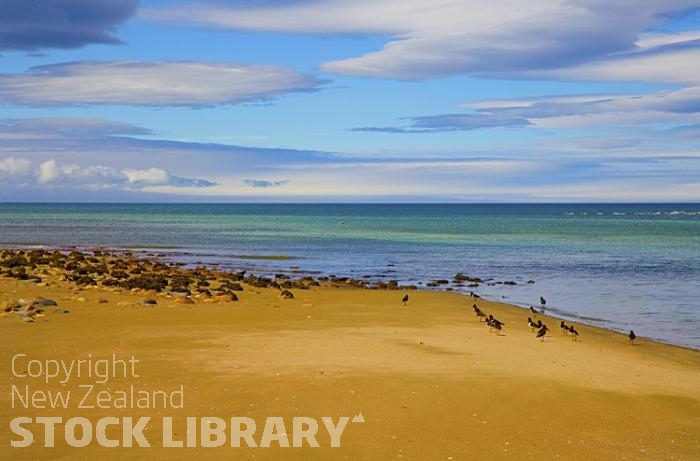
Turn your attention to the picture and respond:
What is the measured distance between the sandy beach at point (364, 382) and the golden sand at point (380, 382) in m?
0.04

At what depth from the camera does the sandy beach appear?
10.9 metres

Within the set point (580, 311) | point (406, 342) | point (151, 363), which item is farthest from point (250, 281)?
point (151, 363)

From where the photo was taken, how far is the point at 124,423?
1124 cm

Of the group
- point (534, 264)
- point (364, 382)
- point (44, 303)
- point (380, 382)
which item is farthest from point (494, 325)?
point (534, 264)

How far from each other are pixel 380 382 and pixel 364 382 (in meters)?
0.29

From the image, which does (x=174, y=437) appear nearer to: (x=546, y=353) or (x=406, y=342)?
(x=406, y=342)

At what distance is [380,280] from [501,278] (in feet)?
23.5

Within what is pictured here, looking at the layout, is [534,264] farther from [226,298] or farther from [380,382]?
[380,382]

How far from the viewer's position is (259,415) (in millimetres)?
11773

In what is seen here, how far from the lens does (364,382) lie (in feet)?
45.7

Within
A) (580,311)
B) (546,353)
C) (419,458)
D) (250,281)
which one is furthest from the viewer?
(250,281)

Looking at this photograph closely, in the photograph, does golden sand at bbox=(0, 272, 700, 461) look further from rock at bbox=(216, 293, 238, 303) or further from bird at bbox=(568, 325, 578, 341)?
rock at bbox=(216, 293, 238, 303)

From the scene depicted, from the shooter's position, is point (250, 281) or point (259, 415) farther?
point (250, 281)

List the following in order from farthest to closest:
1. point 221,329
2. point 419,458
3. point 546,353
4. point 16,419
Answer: point 221,329, point 546,353, point 16,419, point 419,458
